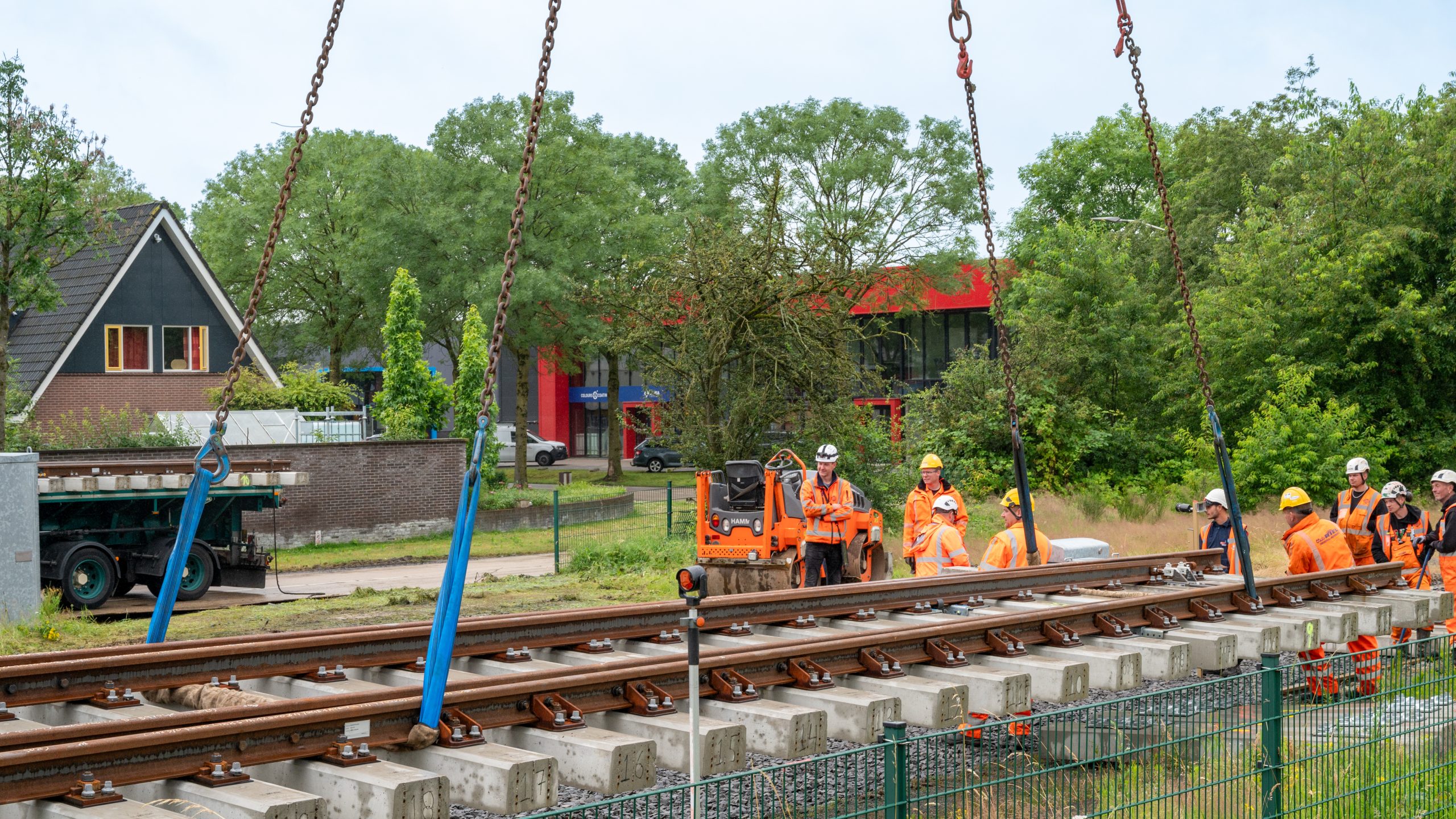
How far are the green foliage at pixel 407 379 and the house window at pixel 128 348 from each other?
694 cm

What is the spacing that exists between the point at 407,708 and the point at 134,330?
34060 millimetres

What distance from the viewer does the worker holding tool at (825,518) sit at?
46.8 feet

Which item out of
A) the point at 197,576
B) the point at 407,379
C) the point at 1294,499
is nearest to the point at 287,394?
the point at 407,379

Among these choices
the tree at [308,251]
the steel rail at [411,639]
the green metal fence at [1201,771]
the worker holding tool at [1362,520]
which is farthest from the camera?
the tree at [308,251]

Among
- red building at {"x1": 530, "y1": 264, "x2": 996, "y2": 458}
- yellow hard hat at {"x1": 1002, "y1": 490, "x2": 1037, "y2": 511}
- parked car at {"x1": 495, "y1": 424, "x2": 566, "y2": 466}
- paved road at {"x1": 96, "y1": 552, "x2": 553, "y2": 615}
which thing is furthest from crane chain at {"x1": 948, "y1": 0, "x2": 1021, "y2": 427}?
parked car at {"x1": 495, "y1": 424, "x2": 566, "y2": 466}

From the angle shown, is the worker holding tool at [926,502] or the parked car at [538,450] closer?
the worker holding tool at [926,502]

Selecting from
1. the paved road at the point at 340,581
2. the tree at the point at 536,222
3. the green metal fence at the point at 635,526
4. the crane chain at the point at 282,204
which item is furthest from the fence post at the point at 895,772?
the tree at the point at 536,222

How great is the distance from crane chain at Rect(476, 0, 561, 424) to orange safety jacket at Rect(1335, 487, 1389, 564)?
1161 centimetres

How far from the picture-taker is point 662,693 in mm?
7074

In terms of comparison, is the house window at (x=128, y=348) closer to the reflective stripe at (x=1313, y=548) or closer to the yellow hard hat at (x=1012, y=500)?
the yellow hard hat at (x=1012, y=500)

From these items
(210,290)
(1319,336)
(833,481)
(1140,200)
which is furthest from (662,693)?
(1140,200)

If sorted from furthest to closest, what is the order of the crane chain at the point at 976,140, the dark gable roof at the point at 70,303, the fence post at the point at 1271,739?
the dark gable roof at the point at 70,303, the crane chain at the point at 976,140, the fence post at the point at 1271,739

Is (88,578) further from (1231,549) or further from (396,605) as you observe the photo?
(1231,549)

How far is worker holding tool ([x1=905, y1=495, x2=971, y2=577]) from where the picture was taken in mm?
13289
